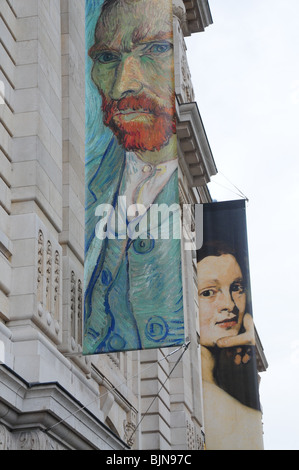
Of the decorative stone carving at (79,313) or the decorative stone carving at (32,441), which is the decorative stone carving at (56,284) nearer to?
the decorative stone carving at (79,313)

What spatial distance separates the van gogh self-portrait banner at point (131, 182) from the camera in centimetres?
1573

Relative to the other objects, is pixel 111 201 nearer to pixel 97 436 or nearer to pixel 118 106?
pixel 118 106

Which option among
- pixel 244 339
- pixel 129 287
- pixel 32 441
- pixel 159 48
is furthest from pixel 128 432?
pixel 159 48

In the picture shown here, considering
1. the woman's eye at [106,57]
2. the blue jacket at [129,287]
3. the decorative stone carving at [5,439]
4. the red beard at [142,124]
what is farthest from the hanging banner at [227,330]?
the decorative stone carving at [5,439]

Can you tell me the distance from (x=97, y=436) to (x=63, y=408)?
6.27ft

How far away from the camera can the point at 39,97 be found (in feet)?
54.9

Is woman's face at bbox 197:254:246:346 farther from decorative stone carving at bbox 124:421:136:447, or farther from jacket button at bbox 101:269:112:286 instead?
jacket button at bbox 101:269:112:286

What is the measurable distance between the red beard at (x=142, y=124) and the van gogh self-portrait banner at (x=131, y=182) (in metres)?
0.02

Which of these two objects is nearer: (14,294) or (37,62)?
(14,294)

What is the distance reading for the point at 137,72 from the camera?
17.7 metres

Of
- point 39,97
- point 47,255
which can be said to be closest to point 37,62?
point 39,97

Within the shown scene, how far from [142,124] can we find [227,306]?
527 cm

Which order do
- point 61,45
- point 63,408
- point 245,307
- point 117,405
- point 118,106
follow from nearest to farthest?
point 63,408 → point 118,106 → point 61,45 → point 245,307 → point 117,405

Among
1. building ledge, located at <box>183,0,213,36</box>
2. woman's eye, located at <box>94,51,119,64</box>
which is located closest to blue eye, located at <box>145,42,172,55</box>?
woman's eye, located at <box>94,51,119,64</box>
